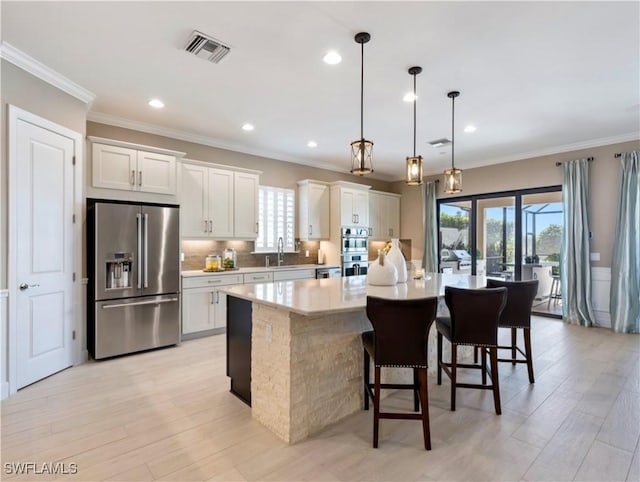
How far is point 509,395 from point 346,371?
1518 millimetres

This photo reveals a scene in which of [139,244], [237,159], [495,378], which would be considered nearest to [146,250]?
[139,244]

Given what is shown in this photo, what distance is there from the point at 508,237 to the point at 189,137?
5888mm

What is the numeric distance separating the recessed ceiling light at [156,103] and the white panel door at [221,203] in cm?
119

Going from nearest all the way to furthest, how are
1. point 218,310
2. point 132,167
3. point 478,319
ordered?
point 478,319 → point 132,167 → point 218,310

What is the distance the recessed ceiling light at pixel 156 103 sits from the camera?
3.80 m

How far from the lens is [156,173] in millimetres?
4281

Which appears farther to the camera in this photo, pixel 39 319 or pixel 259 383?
pixel 39 319

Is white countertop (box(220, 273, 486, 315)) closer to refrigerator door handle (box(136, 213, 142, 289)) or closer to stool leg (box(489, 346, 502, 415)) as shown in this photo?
stool leg (box(489, 346, 502, 415))

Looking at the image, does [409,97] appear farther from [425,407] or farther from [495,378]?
[425,407]

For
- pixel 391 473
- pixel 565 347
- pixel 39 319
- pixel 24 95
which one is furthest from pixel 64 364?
pixel 565 347

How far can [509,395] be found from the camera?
2.93 metres

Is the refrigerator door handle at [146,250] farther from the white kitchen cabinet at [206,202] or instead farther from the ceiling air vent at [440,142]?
the ceiling air vent at [440,142]

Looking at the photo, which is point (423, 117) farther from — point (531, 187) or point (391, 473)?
point (391, 473)

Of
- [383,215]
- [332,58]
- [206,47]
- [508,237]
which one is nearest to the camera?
[206,47]
